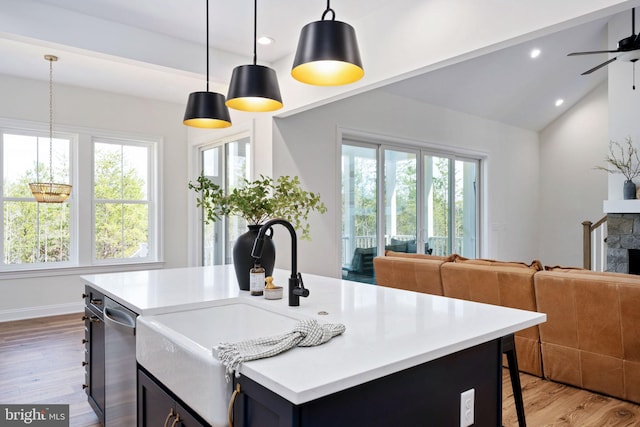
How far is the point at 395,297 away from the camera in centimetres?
192

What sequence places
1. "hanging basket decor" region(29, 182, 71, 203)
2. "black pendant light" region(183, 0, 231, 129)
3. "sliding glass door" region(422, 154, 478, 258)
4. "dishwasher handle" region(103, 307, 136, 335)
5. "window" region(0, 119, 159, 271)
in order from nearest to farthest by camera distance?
"dishwasher handle" region(103, 307, 136, 335)
"black pendant light" region(183, 0, 231, 129)
"hanging basket decor" region(29, 182, 71, 203)
"window" region(0, 119, 159, 271)
"sliding glass door" region(422, 154, 478, 258)

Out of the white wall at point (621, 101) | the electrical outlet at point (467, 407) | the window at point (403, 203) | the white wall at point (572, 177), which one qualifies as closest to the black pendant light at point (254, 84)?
the electrical outlet at point (467, 407)

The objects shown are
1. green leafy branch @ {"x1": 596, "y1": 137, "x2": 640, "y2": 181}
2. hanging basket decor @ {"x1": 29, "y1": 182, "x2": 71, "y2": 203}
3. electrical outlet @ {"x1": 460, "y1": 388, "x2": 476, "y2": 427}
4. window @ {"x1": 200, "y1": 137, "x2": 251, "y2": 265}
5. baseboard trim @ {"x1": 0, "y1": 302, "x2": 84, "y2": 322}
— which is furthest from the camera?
green leafy branch @ {"x1": 596, "y1": 137, "x2": 640, "y2": 181}

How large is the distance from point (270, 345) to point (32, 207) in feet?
17.3

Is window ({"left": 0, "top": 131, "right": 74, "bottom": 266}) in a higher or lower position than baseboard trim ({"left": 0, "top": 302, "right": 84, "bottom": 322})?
higher

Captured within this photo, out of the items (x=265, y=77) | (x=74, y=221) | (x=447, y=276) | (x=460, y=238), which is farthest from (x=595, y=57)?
(x=74, y=221)

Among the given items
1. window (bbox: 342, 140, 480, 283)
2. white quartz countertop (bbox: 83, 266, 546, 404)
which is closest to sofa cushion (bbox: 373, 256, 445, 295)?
window (bbox: 342, 140, 480, 283)

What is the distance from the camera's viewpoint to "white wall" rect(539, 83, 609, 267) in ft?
24.7

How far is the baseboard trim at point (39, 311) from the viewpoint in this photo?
16.3ft

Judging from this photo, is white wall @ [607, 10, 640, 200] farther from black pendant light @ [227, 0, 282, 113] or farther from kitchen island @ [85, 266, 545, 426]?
black pendant light @ [227, 0, 282, 113]

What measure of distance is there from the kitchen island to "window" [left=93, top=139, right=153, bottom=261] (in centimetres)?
416

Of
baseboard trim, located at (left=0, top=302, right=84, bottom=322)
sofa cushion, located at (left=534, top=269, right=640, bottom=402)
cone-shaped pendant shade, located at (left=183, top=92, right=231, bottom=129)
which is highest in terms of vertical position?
cone-shaped pendant shade, located at (left=183, top=92, right=231, bottom=129)

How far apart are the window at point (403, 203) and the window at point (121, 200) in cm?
283

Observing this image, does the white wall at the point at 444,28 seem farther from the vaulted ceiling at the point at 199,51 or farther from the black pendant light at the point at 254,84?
the black pendant light at the point at 254,84
